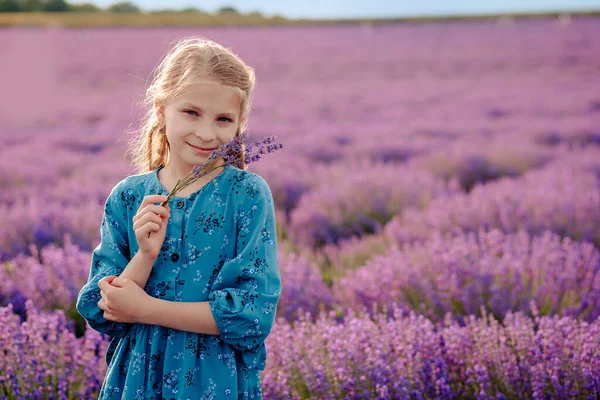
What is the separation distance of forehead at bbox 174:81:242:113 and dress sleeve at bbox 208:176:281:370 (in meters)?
0.20

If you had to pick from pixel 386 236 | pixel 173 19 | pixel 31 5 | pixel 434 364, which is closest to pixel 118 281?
pixel 434 364

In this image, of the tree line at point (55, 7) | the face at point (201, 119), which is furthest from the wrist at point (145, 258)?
the tree line at point (55, 7)

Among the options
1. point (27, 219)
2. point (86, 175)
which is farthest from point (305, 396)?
point (86, 175)

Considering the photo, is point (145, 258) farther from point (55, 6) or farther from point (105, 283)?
point (55, 6)

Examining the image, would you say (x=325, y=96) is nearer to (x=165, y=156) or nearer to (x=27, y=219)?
(x=27, y=219)

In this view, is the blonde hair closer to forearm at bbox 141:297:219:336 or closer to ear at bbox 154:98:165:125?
ear at bbox 154:98:165:125

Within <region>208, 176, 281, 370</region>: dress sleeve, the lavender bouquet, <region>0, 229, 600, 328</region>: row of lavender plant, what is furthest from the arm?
<region>0, 229, 600, 328</region>: row of lavender plant

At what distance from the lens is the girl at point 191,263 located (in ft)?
4.66

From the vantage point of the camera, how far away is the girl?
4.66 feet

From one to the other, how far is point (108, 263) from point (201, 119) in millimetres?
422

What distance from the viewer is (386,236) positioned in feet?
13.2

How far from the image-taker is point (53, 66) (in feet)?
58.4

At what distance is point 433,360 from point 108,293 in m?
1.19

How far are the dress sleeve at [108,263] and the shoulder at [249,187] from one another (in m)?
0.31
